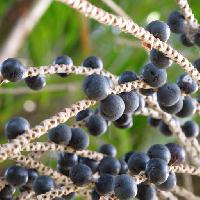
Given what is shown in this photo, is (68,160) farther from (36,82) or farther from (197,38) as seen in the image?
(197,38)

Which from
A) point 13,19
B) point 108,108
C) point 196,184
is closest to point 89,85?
point 108,108

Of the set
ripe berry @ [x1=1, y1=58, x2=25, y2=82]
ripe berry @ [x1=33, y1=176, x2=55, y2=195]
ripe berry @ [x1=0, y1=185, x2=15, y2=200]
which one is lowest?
ripe berry @ [x1=0, y1=185, x2=15, y2=200]

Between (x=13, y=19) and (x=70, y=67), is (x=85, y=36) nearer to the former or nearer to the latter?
(x=13, y=19)

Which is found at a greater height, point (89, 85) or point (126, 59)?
point (126, 59)

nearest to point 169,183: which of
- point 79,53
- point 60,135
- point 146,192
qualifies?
point 146,192

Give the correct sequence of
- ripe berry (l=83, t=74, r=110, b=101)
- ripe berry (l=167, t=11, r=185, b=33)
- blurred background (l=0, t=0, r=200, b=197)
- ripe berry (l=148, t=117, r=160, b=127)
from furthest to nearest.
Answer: blurred background (l=0, t=0, r=200, b=197) → ripe berry (l=148, t=117, r=160, b=127) → ripe berry (l=167, t=11, r=185, b=33) → ripe berry (l=83, t=74, r=110, b=101)

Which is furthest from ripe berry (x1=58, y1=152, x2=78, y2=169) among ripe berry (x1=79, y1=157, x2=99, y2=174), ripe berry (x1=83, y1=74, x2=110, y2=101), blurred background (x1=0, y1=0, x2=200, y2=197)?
blurred background (x1=0, y1=0, x2=200, y2=197)

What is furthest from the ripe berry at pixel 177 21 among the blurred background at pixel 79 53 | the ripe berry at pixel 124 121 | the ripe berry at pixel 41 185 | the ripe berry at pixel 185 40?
the blurred background at pixel 79 53

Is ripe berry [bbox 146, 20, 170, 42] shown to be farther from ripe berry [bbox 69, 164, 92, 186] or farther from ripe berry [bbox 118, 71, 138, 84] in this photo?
ripe berry [bbox 69, 164, 92, 186]
